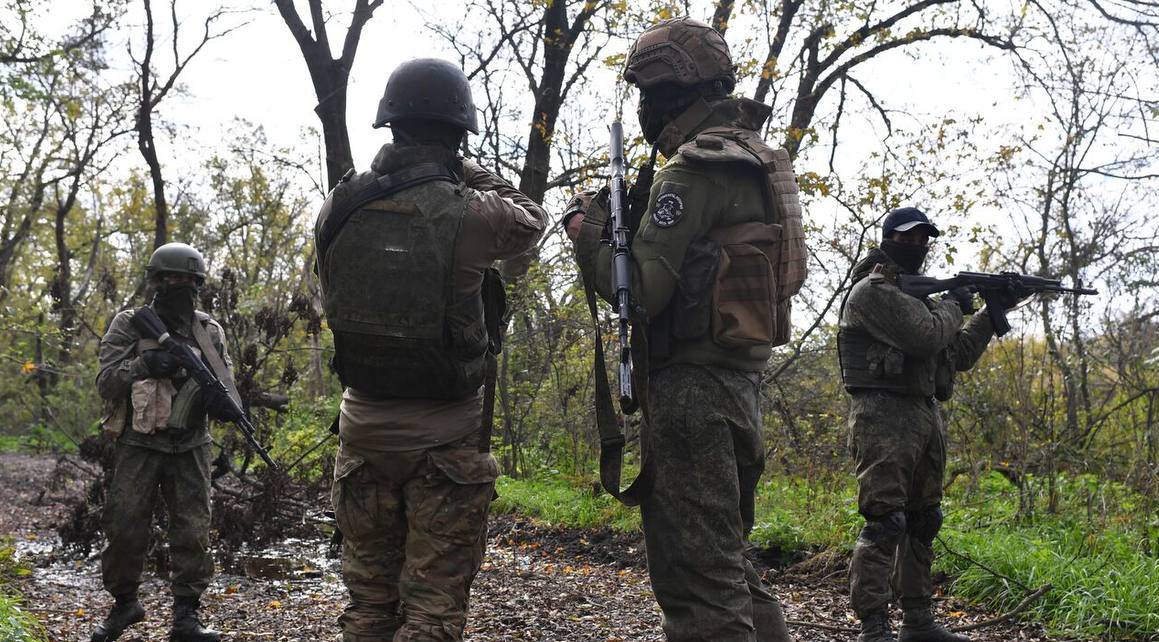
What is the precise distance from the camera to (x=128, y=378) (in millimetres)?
4949

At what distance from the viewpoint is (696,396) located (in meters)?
2.96

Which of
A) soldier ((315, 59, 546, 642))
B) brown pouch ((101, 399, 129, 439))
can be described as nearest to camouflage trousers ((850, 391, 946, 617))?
soldier ((315, 59, 546, 642))

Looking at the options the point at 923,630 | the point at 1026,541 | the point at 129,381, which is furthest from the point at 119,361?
the point at 1026,541

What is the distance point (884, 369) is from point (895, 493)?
1.97 ft

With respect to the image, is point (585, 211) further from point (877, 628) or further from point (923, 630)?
point (923, 630)

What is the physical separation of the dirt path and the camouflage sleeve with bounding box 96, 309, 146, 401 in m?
1.34

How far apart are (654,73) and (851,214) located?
6777 millimetres

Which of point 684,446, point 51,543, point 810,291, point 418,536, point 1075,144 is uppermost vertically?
point 1075,144

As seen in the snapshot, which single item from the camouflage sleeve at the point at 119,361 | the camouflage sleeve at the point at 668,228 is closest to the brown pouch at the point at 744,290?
the camouflage sleeve at the point at 668,228

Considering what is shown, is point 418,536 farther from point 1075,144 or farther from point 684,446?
point 1075,144

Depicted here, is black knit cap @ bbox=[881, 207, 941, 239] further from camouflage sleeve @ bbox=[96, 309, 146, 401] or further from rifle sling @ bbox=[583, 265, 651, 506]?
camouflage sleeve @ bbox=[96, 309, 146, 401]

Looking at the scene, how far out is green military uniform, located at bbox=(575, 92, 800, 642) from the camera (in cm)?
287

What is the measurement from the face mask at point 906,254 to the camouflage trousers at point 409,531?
2713 millimetres

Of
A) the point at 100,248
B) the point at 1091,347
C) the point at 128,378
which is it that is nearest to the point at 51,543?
the point at 128,378
